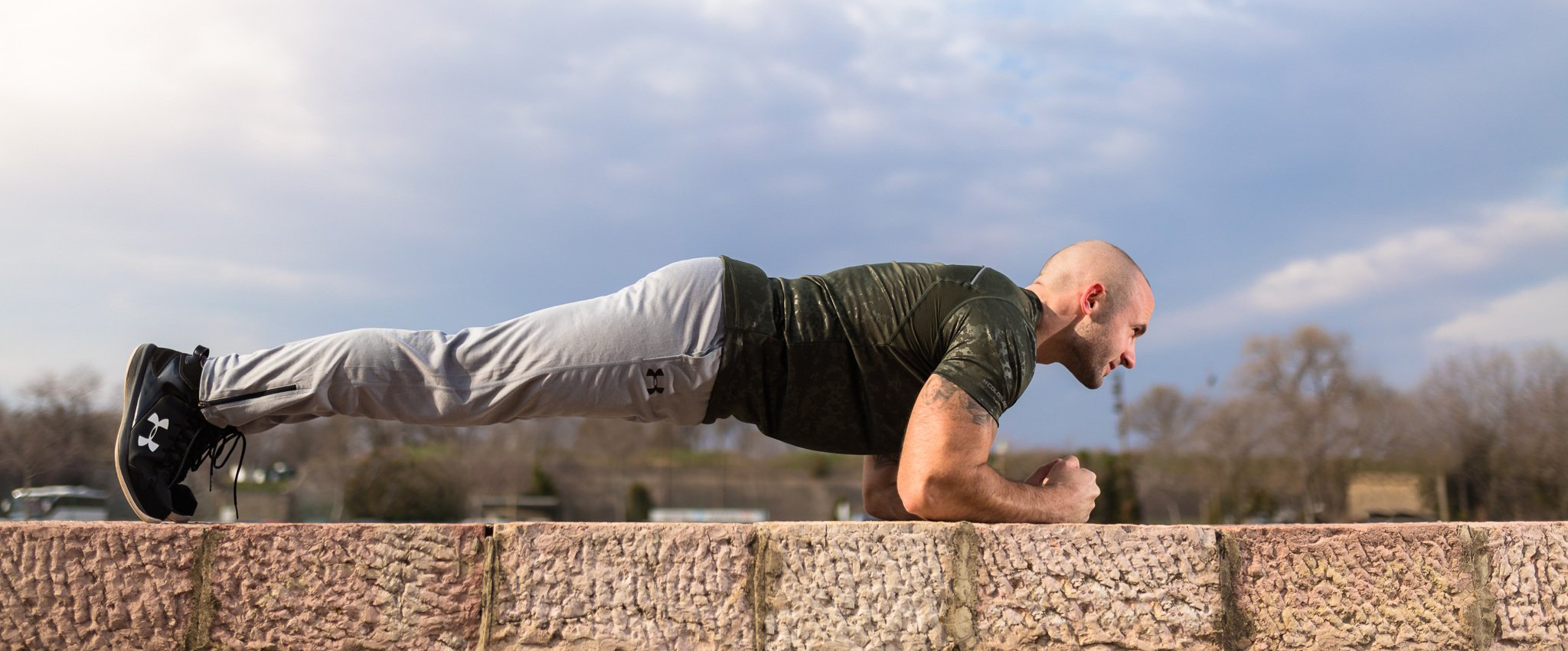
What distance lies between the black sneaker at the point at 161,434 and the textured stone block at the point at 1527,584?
145 inches

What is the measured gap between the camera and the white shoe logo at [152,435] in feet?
9.45

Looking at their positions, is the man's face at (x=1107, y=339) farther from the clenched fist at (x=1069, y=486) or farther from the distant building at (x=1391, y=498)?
the distant building at (x=1391, y=498)

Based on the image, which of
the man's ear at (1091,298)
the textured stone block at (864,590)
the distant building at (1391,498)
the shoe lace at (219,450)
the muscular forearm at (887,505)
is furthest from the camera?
the distant building at (1391,498)

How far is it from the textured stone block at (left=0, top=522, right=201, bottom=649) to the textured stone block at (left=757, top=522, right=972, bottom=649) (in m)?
1.56

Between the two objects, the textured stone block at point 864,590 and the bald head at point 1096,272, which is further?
the bald head at point 1096,272

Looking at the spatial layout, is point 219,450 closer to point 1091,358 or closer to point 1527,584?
point 1091,358

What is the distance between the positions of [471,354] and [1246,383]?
4031cm

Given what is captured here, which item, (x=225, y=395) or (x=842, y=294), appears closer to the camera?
(x=225, y=395)

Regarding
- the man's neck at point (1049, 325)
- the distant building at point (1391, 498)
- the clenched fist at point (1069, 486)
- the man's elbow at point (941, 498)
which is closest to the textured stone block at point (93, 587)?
the man's elbow at point (941, 498)

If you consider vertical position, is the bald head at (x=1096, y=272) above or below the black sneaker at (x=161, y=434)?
above

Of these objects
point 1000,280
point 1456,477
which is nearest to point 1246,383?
point 1456,477

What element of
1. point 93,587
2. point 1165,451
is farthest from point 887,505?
point 1165,451

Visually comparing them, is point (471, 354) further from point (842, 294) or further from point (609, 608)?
point (842, 294)

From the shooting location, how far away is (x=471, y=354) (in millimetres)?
3066
